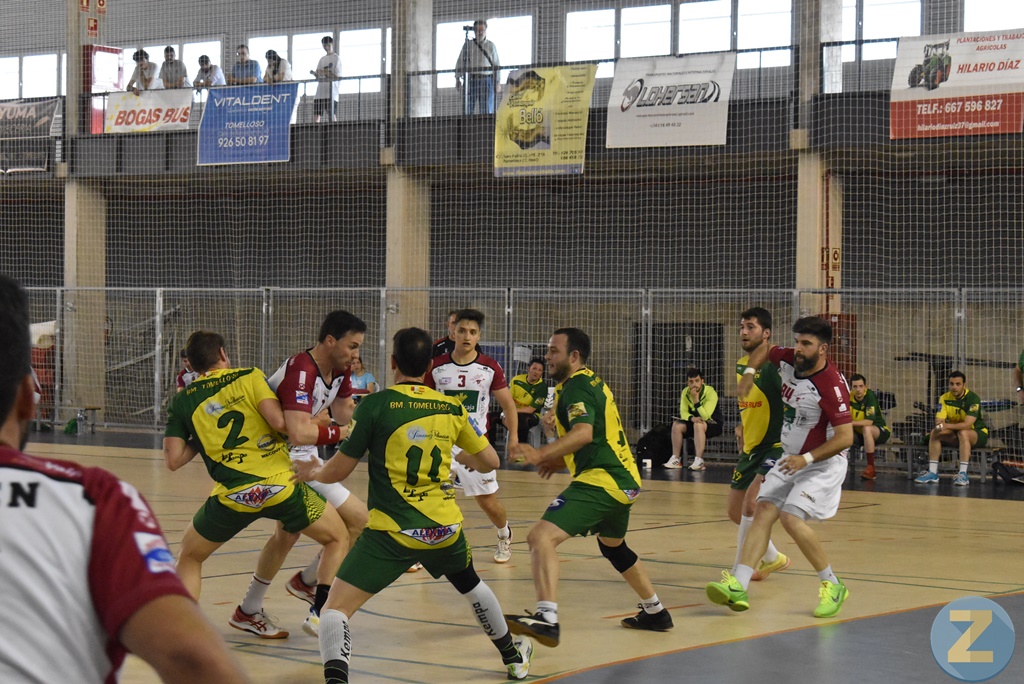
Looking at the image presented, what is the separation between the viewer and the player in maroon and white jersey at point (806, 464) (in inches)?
292

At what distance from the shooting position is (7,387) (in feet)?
5.64

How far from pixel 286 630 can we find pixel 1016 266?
17631 mm

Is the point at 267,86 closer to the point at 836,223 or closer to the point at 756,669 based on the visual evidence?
the point at 836,223

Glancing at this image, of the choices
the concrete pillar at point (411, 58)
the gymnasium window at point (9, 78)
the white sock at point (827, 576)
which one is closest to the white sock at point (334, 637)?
the white sock at point (827, 576)

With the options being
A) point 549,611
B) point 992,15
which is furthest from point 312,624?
point 992,15

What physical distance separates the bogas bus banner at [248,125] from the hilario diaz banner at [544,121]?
411 cm

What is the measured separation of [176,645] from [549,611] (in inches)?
189

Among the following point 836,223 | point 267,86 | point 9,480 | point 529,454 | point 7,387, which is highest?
point 267,86

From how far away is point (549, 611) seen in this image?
623 centimetres

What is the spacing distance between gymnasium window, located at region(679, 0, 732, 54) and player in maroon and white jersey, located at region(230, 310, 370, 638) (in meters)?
18.3

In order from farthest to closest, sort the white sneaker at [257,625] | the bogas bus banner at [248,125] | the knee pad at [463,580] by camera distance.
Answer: the bogas bus banner at [248,125]
the white sneaker at [257,625]
the knee pad at [463,580]

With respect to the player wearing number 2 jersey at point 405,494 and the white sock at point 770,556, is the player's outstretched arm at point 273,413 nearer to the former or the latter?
the player wearing number 2 jersey at point 405,494

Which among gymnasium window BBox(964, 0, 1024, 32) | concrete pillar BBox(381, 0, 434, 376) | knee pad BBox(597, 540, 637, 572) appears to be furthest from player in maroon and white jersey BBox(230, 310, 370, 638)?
gymnasium window BBox(964, 0, 1024, 32)

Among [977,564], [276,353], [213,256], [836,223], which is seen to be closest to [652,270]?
[836,223]
